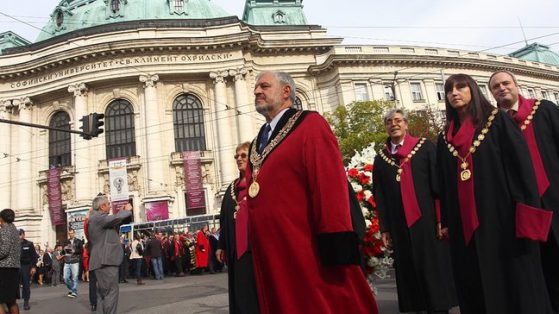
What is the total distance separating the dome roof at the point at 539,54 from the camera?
56291mm

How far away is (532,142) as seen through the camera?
411 cm

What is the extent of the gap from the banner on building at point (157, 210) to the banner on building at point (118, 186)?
1.82 m

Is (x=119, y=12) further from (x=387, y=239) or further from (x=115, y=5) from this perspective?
(x=387, y=239)

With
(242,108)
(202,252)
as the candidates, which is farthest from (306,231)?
(242,108)

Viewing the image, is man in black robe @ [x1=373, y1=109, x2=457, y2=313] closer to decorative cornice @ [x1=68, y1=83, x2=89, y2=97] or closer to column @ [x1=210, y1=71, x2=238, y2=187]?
column @ [x1=210, y1=71, x2=238, y2=187]

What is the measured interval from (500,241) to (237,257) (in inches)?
98.8

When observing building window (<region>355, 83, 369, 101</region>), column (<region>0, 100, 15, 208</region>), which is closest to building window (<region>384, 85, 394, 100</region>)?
building window (<region>355, 83, 369, 101</region>)

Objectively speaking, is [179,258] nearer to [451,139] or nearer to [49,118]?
[451,139]

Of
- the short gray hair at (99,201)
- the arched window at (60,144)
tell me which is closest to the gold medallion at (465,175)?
the short gray hair at (99,201)

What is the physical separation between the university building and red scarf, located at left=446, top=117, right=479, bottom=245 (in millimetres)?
30746

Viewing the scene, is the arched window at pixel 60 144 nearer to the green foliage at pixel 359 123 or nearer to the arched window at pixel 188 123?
the arched window at pixel 188 123

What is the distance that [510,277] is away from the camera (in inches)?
128

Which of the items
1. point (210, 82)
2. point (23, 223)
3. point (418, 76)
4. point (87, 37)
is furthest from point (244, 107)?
point (23, 223)

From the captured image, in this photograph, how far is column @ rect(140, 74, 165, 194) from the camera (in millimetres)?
34031
